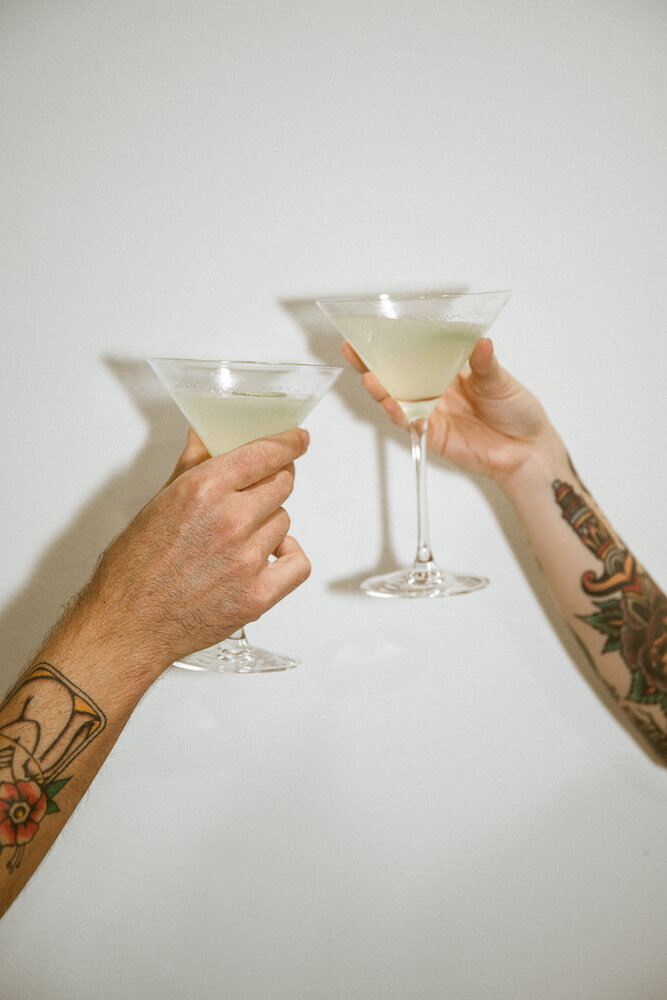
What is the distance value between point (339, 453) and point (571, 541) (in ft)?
1.82

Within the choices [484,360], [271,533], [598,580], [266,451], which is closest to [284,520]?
[271,533]

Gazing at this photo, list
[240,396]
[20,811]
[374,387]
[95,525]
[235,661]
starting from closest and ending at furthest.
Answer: [20,811] < [240,396] < [235,661] < [374,387] < [95,525]

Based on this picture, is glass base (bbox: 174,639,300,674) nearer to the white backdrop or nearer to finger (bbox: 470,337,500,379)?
the white backdrop

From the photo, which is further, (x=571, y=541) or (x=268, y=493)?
(x=571, y=541)

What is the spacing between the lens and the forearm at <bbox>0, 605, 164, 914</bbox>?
131 centimetres

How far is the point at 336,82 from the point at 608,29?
2.08ft

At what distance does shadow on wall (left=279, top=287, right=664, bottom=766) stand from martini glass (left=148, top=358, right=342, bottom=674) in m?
0.31

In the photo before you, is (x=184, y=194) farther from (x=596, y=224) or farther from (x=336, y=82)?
(x=596, y=224)

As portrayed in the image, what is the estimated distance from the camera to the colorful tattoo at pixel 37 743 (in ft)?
4.27

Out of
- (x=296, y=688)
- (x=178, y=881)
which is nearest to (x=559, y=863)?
(x=296, y=688)

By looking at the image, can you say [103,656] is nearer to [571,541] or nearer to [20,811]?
[20,811]

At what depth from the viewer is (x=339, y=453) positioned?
6.05 feet

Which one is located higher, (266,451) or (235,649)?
(266,451)

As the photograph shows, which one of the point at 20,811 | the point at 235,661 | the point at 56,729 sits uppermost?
the point at 235,661
